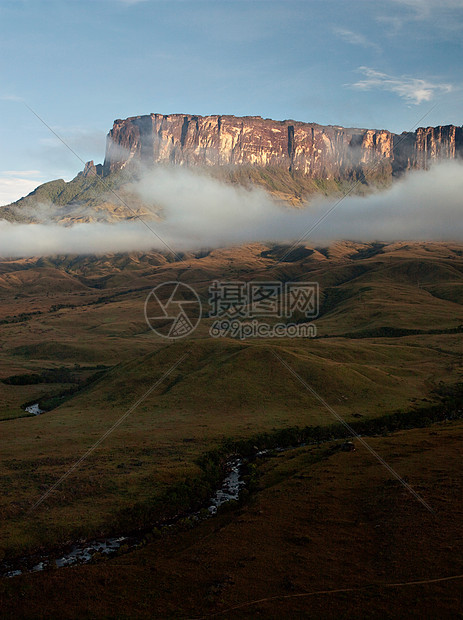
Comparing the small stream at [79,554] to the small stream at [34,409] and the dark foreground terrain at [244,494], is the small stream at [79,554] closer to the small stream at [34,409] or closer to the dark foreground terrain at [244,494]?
the dark foreground terrain at [244,494]

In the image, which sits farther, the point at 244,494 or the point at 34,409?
the point at 34,409

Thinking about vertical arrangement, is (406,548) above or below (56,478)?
above

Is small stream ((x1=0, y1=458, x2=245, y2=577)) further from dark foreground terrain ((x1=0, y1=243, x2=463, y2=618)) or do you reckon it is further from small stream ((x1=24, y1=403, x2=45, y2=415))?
small stream ((x1=24, y1=403, x2=45, y2=415))

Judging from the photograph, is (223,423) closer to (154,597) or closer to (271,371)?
(271,371)

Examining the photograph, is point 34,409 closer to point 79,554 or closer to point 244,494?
point 244,494

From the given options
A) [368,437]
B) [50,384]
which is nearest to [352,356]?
[368,437]

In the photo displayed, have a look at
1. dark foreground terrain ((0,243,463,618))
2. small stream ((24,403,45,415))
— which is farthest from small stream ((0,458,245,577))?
small stream ((24,403,45,415))

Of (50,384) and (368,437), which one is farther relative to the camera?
(50,384)

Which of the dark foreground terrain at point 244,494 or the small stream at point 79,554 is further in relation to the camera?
the small stream at point 79,554

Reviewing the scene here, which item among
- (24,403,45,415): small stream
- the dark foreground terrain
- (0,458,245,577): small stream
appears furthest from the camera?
(24,403,45,415): small stream

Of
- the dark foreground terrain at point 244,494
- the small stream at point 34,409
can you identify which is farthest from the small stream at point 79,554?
the small stream at point 34,409

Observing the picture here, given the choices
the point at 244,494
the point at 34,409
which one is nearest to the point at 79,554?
the point at 244,494
